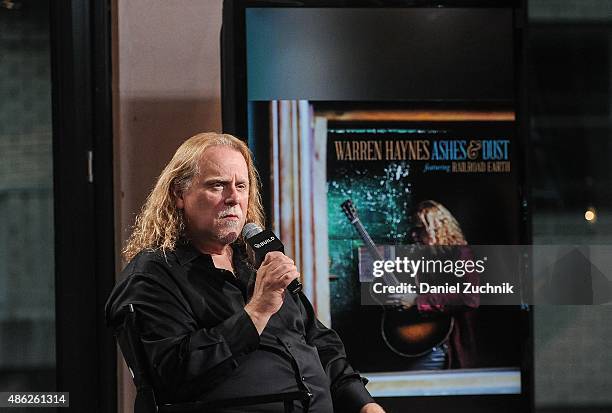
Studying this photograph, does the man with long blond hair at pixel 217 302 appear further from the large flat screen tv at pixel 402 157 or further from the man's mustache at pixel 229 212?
the large flat screen tv at pixel 402 157

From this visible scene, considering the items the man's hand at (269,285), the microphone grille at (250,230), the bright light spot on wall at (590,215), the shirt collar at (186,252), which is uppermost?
the bright light spot on wall at (590,215)

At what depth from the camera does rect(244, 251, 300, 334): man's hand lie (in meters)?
1.81

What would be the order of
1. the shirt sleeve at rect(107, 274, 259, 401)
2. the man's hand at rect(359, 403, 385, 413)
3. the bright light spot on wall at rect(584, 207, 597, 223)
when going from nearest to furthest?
the shirt sleeve at rect(107, 274, 259, 401)
the man's hand at rect(359, 403, 385, 413)
the bright light spot on wall at rect(584, 207, 597, 223)

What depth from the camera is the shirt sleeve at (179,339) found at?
1803 millimetres

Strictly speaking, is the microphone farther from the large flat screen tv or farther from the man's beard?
the large flat screen tv

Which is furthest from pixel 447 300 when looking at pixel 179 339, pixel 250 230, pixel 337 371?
pixel 179 339

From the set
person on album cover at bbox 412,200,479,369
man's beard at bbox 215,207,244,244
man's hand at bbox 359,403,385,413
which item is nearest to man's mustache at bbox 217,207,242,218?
man's beard at bbox 215,207,244,244

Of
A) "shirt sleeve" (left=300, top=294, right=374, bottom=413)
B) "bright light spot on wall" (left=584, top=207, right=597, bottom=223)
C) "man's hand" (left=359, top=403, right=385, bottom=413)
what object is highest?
"bright light spot on wall" (left=584, top=207, right=597, bottom=223)

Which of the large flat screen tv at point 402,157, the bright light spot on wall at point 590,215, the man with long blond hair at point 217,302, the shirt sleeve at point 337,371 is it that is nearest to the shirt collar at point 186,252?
the man with long blond hair at point 217,302

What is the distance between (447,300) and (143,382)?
1.23m

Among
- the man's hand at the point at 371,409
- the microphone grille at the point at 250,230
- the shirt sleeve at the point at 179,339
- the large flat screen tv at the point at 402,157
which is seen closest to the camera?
the shirt sleeve at the point at 179,339

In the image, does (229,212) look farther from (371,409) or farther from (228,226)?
(371,409)

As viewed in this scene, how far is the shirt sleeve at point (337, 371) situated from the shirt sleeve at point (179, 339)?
1.15ft

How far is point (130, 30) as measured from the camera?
305 cm
